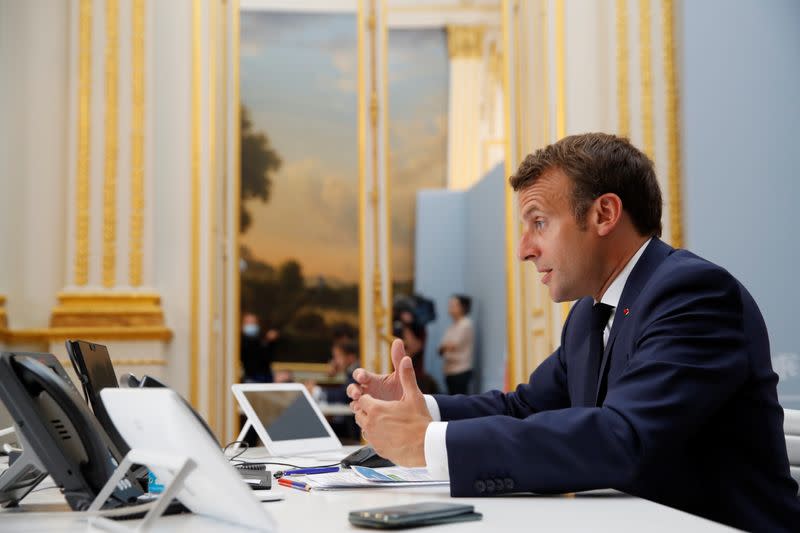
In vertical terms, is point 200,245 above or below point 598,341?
above

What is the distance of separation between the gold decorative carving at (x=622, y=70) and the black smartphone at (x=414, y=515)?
4.34 meters

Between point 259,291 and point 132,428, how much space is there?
32.4 feet

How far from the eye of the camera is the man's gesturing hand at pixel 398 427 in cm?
159

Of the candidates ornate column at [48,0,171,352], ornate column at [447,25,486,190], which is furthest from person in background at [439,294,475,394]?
ornate column at [48,0,171,352]

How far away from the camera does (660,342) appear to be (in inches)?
64.2

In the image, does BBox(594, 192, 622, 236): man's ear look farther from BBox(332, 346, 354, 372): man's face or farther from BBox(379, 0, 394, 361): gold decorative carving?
BBox(332, 346, 354, 372): man's face

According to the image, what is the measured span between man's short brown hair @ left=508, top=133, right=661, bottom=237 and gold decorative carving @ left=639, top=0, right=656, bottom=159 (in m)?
3.44

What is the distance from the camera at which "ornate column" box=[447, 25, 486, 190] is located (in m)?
11.2

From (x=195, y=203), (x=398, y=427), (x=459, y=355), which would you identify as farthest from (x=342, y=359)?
(x=398, y=427)

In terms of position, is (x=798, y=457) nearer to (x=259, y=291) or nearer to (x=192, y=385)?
(x=192, y=385)

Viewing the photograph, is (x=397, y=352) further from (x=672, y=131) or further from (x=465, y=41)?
(x=465, y=41)

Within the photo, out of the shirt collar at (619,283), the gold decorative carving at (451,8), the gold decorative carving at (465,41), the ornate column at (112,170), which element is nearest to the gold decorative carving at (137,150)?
the ornate column at (112,170)

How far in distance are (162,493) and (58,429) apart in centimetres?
32

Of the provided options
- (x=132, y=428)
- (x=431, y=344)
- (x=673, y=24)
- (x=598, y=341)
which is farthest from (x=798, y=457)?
(x=431, y=344)
